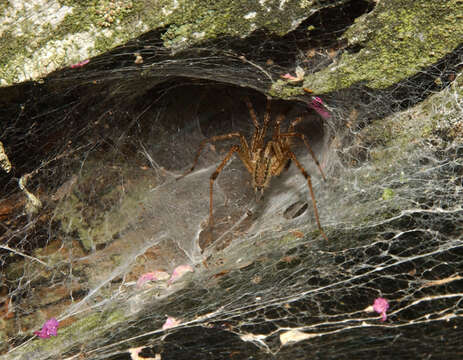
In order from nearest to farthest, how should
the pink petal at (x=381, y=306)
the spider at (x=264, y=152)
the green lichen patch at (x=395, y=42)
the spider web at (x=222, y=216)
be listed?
the pink petal at (x=381, y=306)
the spider web at (x=222, y=216)
the green lichen patch at (x=395, y=42)
the spider at (x=264, y=152)

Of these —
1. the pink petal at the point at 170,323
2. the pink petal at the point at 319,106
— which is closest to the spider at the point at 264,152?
the pink petal at the point at 319,106

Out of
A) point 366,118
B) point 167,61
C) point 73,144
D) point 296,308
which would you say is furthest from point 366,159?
point 73,144

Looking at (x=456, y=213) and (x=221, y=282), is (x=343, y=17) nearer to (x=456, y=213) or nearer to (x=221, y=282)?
(x=456, y=213)

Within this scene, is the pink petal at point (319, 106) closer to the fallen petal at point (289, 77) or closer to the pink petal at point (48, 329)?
the fallen petal at point (289, 77)

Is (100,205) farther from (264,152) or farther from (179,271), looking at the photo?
(264,152)

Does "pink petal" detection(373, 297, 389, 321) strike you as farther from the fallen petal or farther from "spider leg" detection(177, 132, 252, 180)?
"spider leg" detection(177, 132, 252, 180)

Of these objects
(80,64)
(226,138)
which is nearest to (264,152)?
(226,138)

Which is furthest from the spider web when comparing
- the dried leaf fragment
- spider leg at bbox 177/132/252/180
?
spider leg at bbox 177/132/252/180
